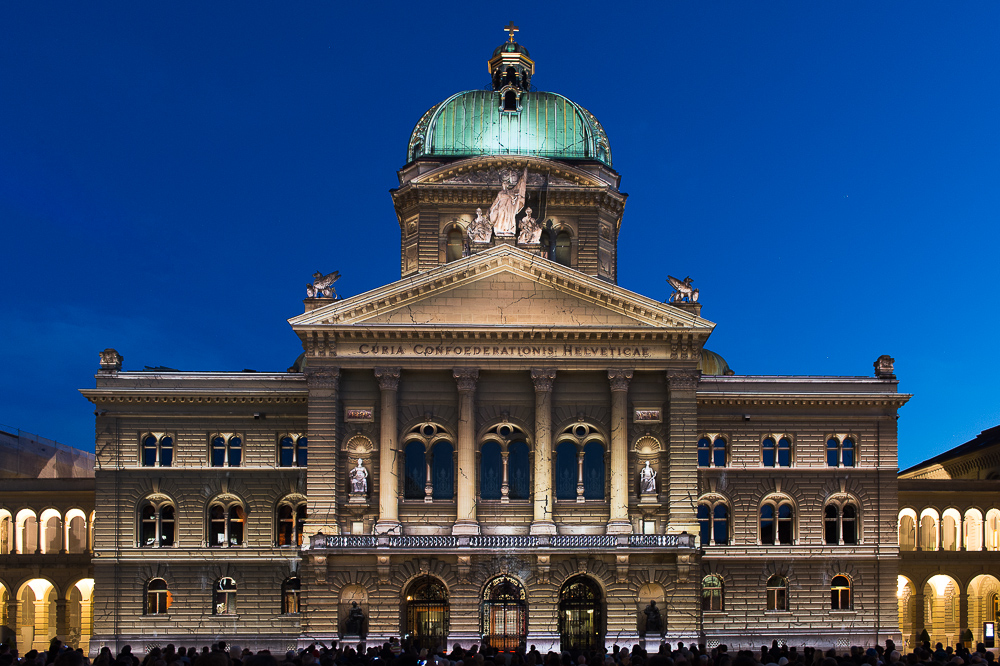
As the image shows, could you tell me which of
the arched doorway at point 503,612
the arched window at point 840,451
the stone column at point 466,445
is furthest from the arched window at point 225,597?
the arched window at point 840,451

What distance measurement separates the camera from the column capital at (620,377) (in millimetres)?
55469

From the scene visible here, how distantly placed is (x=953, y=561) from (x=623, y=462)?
74.0ft

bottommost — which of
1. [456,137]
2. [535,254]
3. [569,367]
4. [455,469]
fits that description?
[455,469]

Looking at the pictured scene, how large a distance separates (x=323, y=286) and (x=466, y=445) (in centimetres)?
1094

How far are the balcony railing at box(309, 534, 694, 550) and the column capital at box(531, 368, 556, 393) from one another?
7109mm

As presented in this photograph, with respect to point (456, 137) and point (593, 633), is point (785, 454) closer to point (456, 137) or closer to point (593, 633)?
point (593, 633)

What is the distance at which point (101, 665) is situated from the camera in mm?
26078

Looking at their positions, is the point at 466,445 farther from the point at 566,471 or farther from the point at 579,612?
the point at 579,612

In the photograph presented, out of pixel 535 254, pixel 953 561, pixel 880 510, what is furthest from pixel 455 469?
pixel 953 561

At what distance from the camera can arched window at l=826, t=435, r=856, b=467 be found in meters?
60.8

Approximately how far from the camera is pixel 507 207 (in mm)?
58156

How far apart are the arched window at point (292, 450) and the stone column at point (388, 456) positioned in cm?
671

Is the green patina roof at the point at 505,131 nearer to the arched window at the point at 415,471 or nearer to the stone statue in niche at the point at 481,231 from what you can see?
the stone statue in niche at the point at 481,231

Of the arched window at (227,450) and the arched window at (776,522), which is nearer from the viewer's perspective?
the arched window at (227,450)
